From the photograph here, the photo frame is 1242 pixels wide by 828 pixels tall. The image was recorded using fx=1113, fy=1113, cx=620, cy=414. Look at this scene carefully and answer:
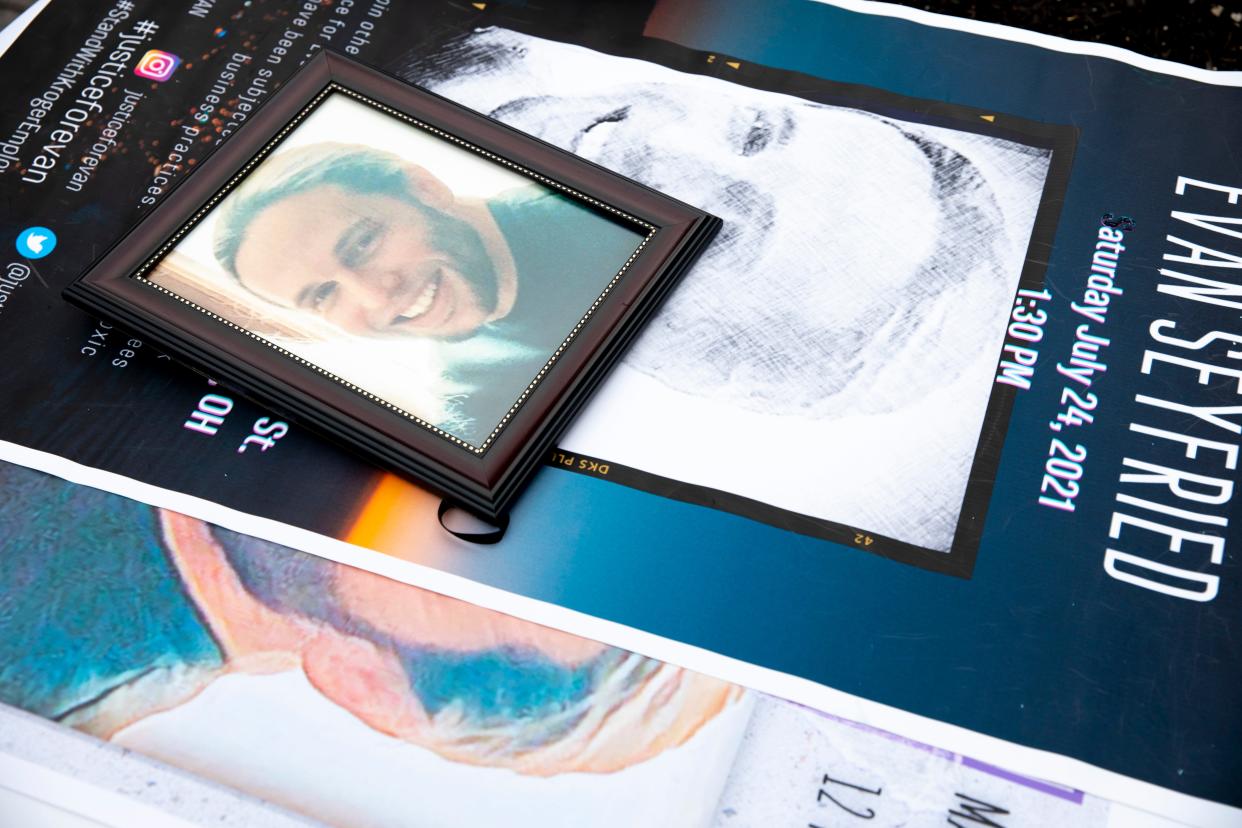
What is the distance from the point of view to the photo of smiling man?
76cm

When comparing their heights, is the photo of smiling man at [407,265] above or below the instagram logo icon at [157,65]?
below

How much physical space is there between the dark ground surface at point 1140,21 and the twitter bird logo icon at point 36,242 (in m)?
0.61

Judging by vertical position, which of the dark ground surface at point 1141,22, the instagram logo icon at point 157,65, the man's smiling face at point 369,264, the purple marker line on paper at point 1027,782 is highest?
the dark ground surface at point 1141,22

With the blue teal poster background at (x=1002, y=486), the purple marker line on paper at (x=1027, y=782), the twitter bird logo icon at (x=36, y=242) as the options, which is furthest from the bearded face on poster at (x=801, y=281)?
the twitter bird logo icon at (x=36, y=242)

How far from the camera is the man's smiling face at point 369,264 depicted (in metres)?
0.78

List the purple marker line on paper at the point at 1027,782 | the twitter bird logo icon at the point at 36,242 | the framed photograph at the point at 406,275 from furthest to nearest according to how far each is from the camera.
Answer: the twitter bird logo icon at the point at 36,242 → the framed photograph at the point at 406,275 → the purple marker line on paper at the point at 1027,782

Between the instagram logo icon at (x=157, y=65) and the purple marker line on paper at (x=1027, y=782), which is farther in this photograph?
the instagram logo icon at (x=157, y=65)

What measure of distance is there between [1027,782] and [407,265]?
0.53 m

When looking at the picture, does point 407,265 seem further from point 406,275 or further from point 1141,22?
point 1141,22

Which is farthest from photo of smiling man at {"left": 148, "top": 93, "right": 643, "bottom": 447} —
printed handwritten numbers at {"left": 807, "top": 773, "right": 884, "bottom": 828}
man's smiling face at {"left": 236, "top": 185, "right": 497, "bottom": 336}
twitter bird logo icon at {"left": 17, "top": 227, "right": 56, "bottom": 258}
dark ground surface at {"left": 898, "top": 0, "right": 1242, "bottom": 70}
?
dark ground surface at {"left": 898, "top": 0, "right": 1242, "bottom": 70}

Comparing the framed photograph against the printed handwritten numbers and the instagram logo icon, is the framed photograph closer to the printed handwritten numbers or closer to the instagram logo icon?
the instagram logo icon

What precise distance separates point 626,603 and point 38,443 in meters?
0.43

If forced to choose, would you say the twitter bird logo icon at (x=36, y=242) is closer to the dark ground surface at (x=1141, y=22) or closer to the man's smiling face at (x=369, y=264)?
the man's smiling face at (x=369, y=264)

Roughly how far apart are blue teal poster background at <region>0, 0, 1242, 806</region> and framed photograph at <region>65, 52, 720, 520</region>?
0.05 metres
